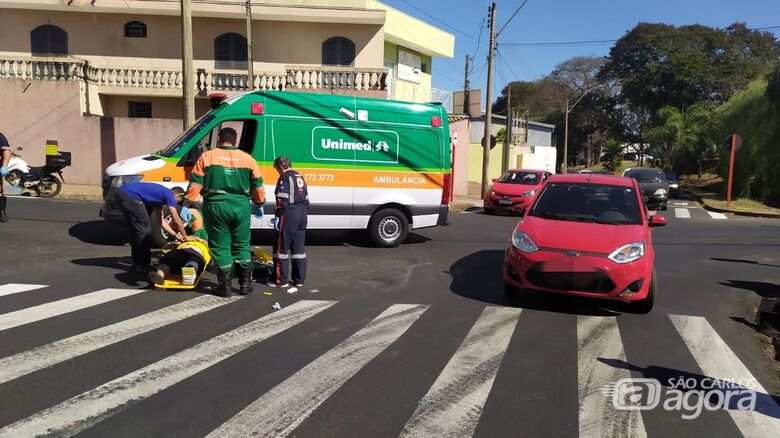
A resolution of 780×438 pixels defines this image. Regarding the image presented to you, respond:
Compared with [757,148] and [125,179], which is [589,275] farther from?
[757,148]

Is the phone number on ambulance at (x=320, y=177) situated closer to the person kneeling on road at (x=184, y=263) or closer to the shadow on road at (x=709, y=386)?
the person kneeling on road at (x=184, y=263)

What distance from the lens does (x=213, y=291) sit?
6984 millimetres

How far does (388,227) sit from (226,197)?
468cm

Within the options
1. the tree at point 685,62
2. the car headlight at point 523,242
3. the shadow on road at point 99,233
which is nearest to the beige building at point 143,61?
the shadow on road at point 99,233

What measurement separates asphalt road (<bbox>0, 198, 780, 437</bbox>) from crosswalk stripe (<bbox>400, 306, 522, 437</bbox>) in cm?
2

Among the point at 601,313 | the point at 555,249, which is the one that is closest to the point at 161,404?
the point at 555,249

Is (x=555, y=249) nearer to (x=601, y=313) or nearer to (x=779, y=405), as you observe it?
(x=601, y=313)

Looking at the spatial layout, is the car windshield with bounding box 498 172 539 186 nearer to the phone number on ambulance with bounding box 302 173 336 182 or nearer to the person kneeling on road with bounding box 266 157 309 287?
the phone number on ambulance with bounding box 302 173 336 182

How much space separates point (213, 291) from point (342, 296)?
1574 millimetres

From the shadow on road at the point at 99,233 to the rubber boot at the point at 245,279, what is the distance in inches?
162

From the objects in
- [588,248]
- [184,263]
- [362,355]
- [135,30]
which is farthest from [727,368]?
[135,30]

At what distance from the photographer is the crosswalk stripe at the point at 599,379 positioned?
3758mm

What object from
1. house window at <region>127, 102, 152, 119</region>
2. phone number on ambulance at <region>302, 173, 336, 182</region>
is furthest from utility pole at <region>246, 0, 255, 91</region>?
phone number on ambulance at <region>302, 173, 336, 182</region>

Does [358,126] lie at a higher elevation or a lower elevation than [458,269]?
higher
